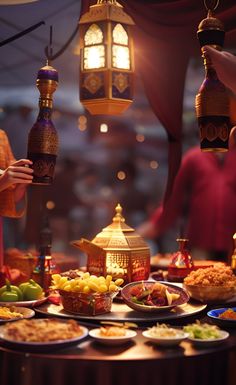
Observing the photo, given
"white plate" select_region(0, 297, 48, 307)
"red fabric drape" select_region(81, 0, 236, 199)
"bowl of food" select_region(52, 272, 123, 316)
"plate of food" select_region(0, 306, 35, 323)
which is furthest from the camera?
"red fabric drape" select_region(81, 0, 236, 199)

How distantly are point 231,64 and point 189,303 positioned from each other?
3.96ft

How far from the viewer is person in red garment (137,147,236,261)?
5.01 metres

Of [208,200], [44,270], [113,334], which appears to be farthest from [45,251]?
[208,200]

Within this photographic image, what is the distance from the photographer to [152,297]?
2.92 meters

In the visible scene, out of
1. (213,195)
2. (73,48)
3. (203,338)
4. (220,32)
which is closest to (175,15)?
(220,32)

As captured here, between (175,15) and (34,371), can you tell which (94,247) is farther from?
(175,15)

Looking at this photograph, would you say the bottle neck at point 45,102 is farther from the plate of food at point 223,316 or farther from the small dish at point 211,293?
the plate of food at point 223,316

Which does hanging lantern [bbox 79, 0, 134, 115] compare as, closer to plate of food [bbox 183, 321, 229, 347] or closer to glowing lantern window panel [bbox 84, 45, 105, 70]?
glowing lantern window panel [bbox 84, 45, 105, 70]

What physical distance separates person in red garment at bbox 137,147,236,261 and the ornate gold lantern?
57.3 inches

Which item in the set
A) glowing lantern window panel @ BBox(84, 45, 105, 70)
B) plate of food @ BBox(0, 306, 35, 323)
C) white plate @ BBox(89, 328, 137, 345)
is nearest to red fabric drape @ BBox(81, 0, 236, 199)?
glowing lantern window panel @ BBox(84, 45, 105, 70)

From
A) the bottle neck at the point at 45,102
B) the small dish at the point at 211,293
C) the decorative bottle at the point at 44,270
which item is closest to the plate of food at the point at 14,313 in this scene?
the decorative bottle at the point at 44,270

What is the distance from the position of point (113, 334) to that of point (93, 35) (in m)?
1.48

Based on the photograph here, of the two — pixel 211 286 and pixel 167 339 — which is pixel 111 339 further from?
pixel 211 286

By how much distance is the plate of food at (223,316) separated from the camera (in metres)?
2.74
